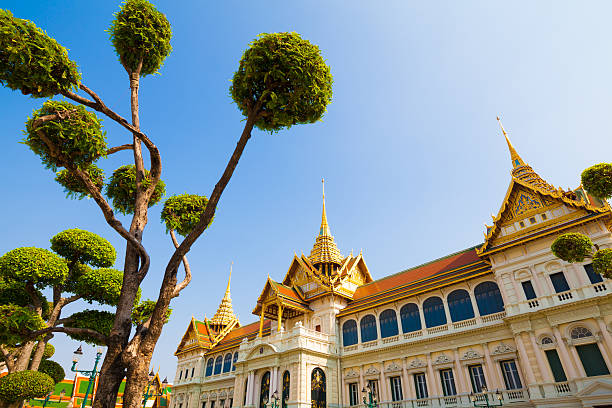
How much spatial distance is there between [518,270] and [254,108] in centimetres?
1865

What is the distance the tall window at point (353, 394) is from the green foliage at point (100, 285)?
1649 cm

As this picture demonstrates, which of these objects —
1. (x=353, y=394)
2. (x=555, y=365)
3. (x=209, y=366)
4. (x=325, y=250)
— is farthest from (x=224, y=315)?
(x=555, y=365)

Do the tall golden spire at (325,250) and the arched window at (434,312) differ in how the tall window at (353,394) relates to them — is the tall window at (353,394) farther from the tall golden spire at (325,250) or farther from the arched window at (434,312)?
the tall golden spire at (325,250)

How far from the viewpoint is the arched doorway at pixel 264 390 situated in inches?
1038

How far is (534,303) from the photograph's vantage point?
19312 mm

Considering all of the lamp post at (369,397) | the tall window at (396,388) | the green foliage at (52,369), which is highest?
the green foliage at (52,369)

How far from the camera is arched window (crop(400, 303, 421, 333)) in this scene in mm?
24536

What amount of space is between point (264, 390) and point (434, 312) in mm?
14324

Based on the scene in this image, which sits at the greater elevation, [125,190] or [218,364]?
[125,190]

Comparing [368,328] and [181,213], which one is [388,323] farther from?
[181,213]

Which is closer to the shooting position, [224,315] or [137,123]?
[137,123]

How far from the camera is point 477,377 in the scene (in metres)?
20.5

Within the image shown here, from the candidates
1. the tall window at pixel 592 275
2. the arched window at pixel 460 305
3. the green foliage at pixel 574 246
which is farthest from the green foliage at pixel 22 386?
the tall window at pixel 592 275

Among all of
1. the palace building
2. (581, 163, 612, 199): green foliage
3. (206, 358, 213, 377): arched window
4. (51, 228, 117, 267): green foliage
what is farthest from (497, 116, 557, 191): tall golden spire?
(206, 358, 213, 377): arched window
